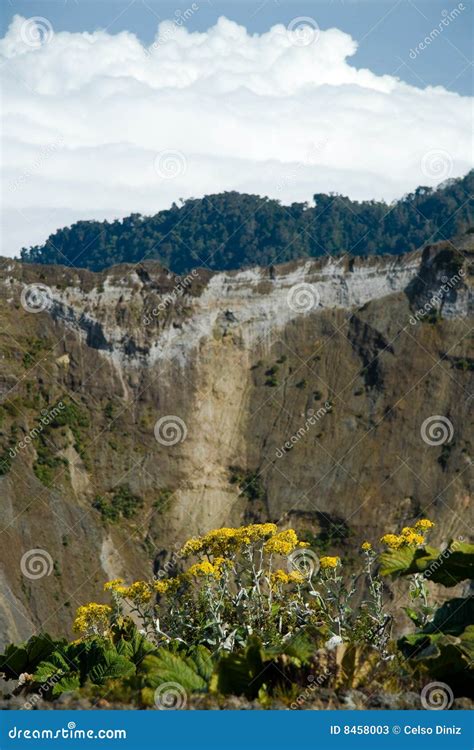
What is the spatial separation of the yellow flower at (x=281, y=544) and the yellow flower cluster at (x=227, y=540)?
0.16m

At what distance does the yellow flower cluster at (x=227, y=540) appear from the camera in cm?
1579

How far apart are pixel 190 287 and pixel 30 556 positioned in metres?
25.1

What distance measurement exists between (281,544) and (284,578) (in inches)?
55.5

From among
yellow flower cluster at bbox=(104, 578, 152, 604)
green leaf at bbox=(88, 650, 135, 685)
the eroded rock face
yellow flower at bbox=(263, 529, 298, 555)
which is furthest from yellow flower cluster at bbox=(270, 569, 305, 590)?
the eroded rock face

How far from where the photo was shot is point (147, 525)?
69.2 metres

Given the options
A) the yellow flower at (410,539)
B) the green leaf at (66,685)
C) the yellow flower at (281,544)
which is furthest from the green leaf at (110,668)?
the yellow flower at (410,539)

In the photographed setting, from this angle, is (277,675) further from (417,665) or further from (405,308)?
(405,308)

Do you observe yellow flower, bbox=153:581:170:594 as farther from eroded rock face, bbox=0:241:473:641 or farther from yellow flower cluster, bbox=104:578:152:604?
eroded rock face, bbox=0:241:473:641

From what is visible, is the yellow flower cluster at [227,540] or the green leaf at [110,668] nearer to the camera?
the green leaf at [110,668]

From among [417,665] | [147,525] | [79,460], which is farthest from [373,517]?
[417,665]

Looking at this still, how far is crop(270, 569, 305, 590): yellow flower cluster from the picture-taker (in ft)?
53.7

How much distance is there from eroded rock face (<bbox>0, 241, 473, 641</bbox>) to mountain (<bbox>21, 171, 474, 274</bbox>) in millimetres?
97086

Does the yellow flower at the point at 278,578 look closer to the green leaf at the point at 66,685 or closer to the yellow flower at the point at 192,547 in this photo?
the yellow flower at the point at 192,547

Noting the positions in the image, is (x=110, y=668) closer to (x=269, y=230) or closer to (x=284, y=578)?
(x=284, y=578)
